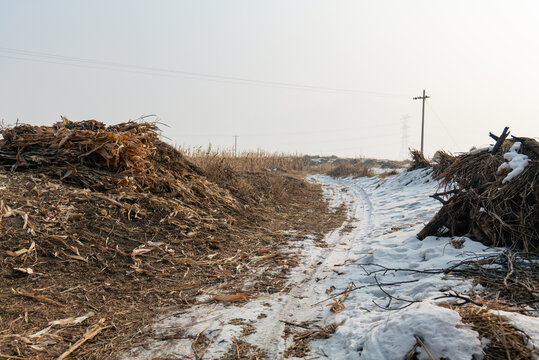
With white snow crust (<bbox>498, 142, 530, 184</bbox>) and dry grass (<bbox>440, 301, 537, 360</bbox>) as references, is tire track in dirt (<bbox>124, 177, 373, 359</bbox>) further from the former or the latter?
white snow crust (<bbox>498, 142, 530, 184</bbox>)

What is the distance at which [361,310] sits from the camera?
9.94 feet

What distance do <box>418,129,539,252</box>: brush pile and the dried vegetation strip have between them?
99.0 inches

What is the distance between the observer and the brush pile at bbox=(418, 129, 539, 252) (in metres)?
3.89

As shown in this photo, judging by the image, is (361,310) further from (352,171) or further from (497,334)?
(352,171)

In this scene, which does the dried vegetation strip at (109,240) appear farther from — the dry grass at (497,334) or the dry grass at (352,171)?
the dry grass at (352,171)

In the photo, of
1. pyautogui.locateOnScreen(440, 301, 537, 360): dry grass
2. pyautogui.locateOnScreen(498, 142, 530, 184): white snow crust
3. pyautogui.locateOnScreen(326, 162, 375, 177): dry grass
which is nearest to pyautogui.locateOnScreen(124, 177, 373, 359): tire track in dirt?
pyautogui.locateOnScreen(440, 301, 537, 360): dry grass

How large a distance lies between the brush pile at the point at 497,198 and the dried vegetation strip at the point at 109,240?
2.52 meters

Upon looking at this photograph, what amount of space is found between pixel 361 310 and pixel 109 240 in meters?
3.19

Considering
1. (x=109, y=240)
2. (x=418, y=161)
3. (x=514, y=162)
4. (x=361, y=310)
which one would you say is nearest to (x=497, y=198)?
(x=514, y=162)

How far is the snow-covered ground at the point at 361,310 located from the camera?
2.13 metres

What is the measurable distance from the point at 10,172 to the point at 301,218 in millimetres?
5756

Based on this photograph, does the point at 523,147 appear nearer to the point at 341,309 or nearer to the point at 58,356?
the point at 341,309

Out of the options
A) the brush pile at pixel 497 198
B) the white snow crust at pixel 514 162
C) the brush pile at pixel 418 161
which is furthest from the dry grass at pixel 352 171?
the white snow crust at pixel 514 162

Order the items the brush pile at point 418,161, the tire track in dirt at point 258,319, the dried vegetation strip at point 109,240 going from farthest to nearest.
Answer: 1. the brush pile at point 418,161
2. the dried vegetation strip at point 109,240
3. the tire track in dirt at point 258,319
